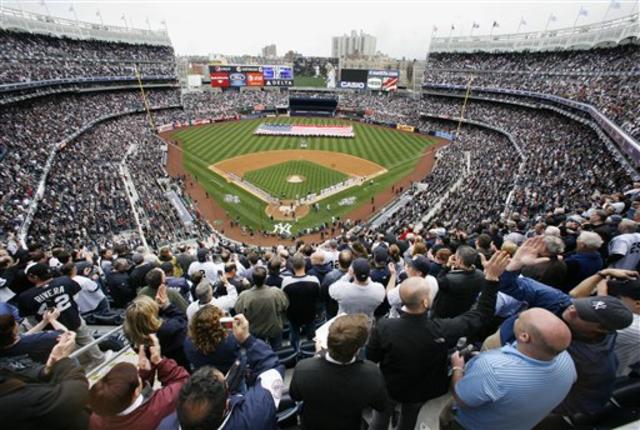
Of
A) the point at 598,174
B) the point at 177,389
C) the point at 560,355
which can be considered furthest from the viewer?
the point at 598,174

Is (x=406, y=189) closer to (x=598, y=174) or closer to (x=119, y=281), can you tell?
(x=598, y=174)

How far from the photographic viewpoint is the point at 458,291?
15.1 feet

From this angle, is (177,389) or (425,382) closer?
(177,389)

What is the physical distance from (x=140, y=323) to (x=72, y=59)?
203ft

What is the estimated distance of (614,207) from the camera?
9.84 metres

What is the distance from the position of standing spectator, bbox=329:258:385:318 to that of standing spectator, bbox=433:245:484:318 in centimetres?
88

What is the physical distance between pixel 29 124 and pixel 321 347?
42801mm

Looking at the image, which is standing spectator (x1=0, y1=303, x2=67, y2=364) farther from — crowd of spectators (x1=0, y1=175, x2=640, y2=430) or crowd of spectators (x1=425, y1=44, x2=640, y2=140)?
crowd of spectators (x1=425, y1=44, x2=640, y2=140)

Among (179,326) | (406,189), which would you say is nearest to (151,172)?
(406,189)

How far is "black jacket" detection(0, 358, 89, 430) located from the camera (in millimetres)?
2548

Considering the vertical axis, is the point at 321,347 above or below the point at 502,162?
above

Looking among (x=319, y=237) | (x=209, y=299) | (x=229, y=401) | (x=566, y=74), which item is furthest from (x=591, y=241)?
(x=566, y=74)

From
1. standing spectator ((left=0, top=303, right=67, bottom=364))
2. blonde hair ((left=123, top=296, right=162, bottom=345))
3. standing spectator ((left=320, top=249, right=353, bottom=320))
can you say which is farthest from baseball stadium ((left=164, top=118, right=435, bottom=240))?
blonde hair ((left=123, top=296, right=162, bottom=345))

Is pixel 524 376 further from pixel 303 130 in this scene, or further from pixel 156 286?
pixel 303 130
